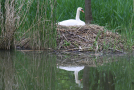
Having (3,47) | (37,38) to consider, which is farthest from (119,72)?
(3,47)

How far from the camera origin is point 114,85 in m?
3.57

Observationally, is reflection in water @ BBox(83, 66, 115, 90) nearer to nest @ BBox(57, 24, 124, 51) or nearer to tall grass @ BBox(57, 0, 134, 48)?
nest @ BBox(57, 24, 124, 51)

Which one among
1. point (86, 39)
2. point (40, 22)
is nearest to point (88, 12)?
point (86, 39)

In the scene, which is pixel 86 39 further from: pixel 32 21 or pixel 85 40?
pixel 32 21

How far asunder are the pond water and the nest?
1.27m

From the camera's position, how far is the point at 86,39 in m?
7.62

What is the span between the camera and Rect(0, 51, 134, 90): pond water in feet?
11.7

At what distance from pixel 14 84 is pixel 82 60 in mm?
2263

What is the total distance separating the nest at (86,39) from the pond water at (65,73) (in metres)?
1.27

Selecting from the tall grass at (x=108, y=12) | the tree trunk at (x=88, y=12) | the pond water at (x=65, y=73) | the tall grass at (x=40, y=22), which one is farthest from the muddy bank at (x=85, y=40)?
the pond water at (x=65, y=73)

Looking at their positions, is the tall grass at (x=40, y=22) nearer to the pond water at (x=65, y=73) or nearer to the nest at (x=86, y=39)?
the nest at (x=86, y=39)

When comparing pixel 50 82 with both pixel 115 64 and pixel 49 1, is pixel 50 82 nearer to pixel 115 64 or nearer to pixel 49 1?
pixel 115 64

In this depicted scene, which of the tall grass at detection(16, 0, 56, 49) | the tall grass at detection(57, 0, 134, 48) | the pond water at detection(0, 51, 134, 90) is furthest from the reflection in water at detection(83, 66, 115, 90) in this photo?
the tall grass at detection(57, 0, 134, 48)

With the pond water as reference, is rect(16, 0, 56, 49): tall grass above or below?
above
